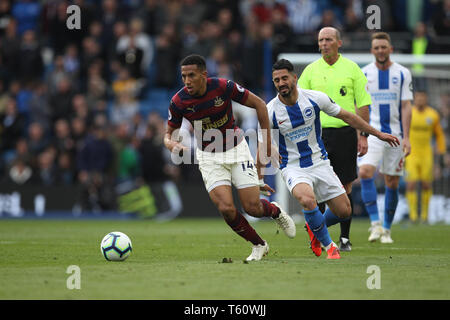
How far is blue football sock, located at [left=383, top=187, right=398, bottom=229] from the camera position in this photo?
11828 millimetres

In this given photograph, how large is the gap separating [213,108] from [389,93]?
378 centimetres

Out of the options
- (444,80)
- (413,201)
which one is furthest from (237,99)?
(444,80)

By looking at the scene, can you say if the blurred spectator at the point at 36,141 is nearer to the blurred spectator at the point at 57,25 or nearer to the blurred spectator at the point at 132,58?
the blurred spectator at the point at 132,58

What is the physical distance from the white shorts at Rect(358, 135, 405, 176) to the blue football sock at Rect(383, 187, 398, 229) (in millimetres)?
322

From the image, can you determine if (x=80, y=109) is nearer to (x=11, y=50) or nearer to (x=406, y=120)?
(x=11, y=50)

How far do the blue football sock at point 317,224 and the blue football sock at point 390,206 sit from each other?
3.23 m

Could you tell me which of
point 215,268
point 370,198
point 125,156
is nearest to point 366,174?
point 370,198

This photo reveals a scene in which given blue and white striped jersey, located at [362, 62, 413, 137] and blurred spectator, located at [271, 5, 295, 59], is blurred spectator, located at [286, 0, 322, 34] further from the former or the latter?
blue and white striped jersey, located at [362, 62, 413, 137]

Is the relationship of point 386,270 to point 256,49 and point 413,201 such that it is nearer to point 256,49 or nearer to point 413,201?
point 413,201

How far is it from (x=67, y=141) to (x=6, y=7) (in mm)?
5468

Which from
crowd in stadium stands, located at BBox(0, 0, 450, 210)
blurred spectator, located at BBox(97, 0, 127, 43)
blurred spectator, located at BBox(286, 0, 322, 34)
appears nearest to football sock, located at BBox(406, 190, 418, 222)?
crowd in stadium stands, located at BBox(0, 0, 450, 210)

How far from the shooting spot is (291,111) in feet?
29.5

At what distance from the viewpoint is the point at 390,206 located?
39.0 feet
